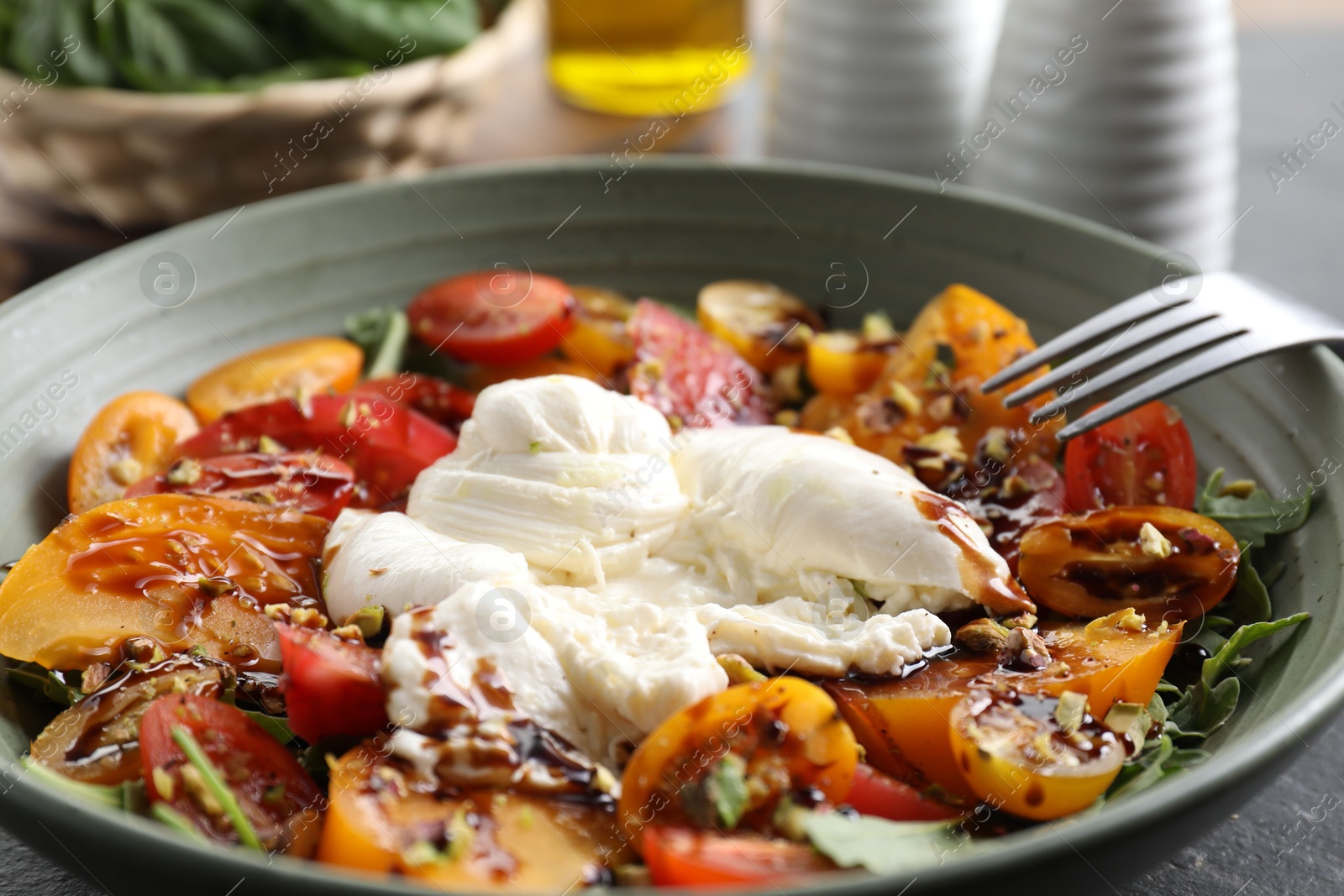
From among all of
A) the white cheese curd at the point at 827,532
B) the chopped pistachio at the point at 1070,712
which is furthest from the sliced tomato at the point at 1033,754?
the white cheese curd at the point at 827,532

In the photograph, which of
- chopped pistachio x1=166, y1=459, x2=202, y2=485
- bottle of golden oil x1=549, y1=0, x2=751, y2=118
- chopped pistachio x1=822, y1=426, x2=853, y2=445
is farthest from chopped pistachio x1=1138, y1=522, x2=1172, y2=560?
bottle of golden oil x1=549, y1=0, x2=751, y2=118

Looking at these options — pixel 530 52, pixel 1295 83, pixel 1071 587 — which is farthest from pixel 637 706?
pixel 1295 83

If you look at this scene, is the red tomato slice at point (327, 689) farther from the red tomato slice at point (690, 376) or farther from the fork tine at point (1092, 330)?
the fork tine at point (1092, 330)

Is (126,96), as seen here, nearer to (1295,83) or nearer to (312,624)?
(312,624)

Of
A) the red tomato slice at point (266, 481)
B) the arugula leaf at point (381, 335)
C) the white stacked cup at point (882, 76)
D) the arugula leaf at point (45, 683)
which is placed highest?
the white stacked cup at point (882, 76)

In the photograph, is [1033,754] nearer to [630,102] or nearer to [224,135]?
[224,135]

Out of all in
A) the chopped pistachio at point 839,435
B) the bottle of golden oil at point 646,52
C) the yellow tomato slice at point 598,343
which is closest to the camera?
the chopped pistachio at point 839,435

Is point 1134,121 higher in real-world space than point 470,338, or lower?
higher
